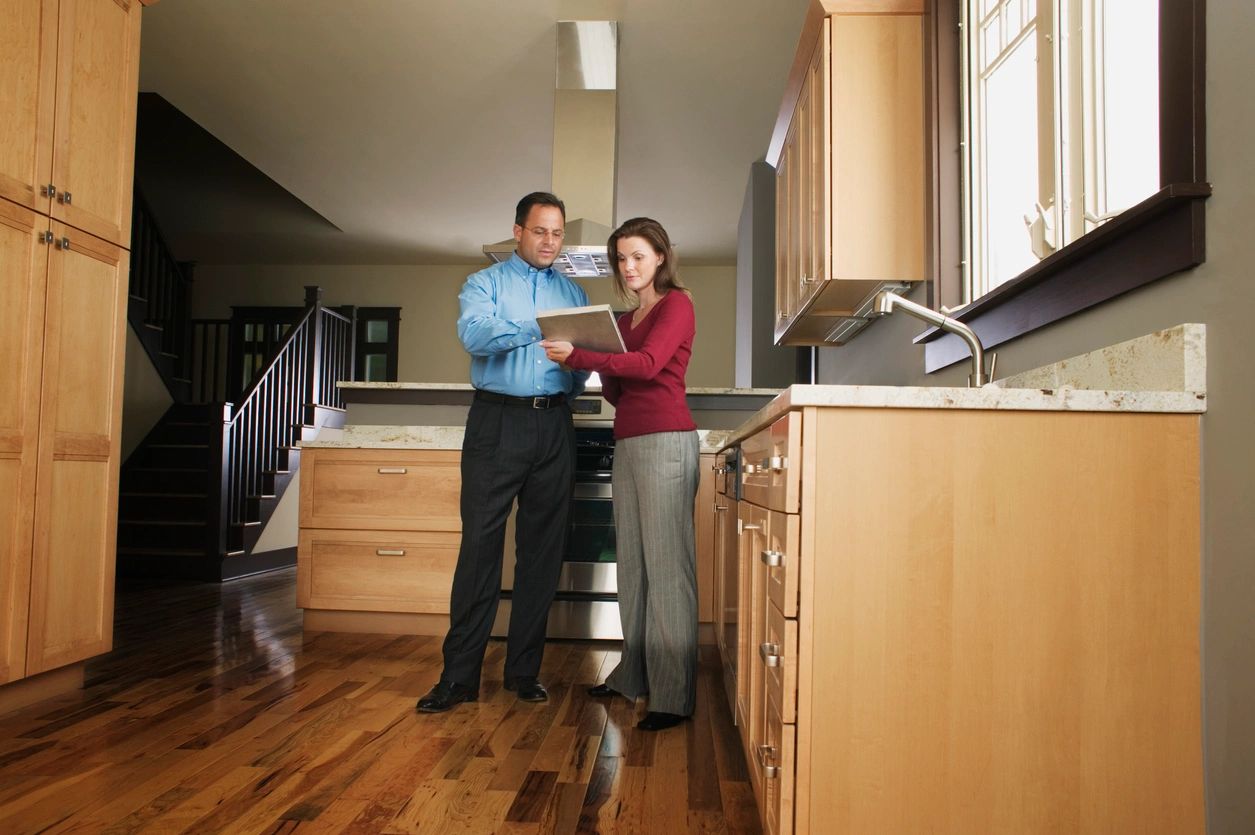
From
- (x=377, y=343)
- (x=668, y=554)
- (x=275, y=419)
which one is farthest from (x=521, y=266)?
(x=377, y=343)

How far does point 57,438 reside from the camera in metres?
2.61

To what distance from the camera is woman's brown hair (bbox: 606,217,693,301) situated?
8.03ft

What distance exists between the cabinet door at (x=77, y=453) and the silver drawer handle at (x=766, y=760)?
6.74 ft

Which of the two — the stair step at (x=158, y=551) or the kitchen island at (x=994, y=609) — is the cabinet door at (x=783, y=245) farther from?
the stair step at (x=158, y=551)

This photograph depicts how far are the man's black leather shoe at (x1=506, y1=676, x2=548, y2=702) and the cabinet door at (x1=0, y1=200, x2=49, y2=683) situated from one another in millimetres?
1306

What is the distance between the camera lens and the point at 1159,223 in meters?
1.42

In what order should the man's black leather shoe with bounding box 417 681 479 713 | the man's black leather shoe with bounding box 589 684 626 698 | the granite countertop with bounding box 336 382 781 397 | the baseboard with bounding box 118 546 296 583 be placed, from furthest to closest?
1. the baseboard with bounding box 118 546 296 583
2. the granite countertop with bounding box 336 382 781 397
3. the man's black leather shoe with bounding box 589 684 626 698
4. the man's black leather shoe with bounding box 417 681 479 713

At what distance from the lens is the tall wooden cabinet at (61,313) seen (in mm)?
2434

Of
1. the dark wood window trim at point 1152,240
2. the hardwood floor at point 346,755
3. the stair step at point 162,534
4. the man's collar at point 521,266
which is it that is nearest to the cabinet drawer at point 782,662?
the hardwood floor at point 346,755

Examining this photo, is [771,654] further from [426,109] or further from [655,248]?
[426,109]

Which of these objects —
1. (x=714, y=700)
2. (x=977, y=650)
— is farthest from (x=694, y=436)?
(x=977, y=650)

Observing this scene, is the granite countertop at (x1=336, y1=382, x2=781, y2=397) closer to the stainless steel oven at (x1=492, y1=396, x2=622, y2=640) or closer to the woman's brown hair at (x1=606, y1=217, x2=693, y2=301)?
the stainless steel oven at (x1=492, y1=396, x2=622, y2=640)

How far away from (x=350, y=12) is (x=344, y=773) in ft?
11.5

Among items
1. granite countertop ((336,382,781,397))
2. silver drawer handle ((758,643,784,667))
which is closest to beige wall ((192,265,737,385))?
granite countertop ((336,382,781,397))
